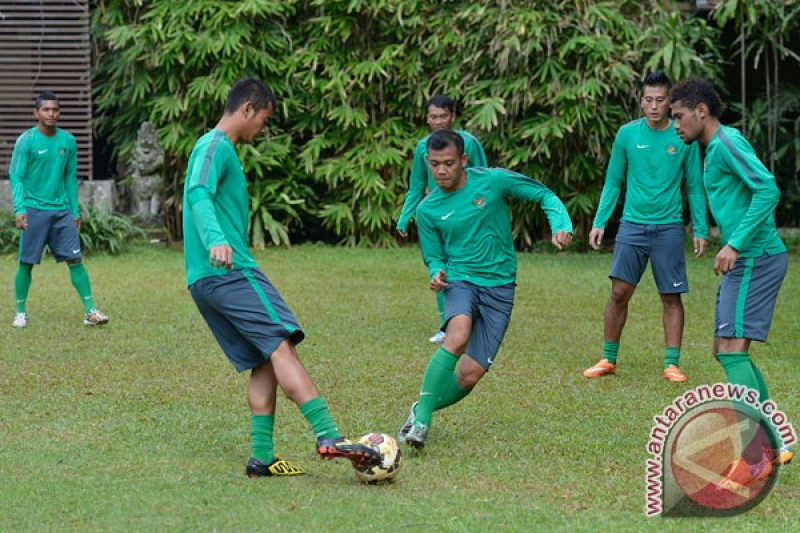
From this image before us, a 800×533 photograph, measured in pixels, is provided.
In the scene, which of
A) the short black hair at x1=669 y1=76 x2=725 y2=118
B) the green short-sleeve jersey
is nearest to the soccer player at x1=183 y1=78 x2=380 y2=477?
the green short-sleeve jersey

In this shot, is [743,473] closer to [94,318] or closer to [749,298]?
[749,298]

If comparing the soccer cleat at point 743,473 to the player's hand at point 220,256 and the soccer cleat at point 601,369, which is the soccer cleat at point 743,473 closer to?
the player's hand at point 220,256

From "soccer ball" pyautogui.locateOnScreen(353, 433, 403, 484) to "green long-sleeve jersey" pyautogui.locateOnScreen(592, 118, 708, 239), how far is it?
3026mm

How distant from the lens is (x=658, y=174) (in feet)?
25.8

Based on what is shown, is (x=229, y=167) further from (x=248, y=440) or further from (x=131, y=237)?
(x=131, y=237)

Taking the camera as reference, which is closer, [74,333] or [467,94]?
[74,333]

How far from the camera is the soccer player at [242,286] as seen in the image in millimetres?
5230

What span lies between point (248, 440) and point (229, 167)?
1.57 meters

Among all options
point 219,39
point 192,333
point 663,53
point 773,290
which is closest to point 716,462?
point 773,290

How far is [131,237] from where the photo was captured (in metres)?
16.2

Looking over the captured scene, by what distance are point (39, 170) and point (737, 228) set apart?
6153 millimetres

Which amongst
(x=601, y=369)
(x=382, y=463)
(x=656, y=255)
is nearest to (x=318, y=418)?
(x=382, y=463)

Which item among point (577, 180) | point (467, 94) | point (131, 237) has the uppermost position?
point (467, 94)

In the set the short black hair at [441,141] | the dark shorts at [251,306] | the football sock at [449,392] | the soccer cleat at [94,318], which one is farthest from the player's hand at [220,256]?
the soccer cleat at [94,318]
